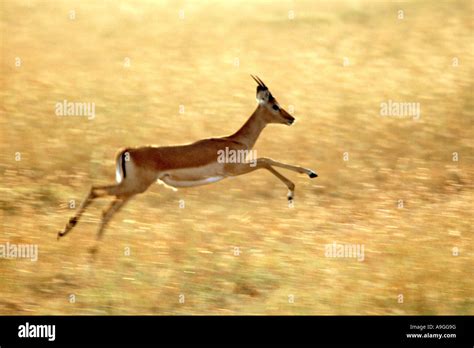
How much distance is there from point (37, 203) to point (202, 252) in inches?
112

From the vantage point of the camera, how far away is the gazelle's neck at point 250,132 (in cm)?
1164

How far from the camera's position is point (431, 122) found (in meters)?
17.6

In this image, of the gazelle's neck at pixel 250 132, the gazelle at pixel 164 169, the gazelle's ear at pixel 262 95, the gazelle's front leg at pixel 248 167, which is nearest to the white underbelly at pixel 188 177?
the gazelle at pixel 164 169

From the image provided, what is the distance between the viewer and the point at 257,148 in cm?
1634

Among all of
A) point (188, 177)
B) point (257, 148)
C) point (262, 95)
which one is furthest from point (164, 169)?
point (257, 148)

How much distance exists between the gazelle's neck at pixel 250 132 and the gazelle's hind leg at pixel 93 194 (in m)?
1.39

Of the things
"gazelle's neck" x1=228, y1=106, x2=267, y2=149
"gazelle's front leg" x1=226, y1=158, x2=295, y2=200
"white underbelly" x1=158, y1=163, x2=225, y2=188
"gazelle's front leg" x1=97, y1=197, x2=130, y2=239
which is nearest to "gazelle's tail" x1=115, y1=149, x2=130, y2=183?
"gazelle's front leg" x1=97, y1=197, x2=130, y2=239

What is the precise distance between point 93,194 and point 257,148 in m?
5.72

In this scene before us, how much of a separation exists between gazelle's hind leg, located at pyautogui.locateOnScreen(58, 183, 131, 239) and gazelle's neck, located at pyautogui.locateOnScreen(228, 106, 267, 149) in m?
1.39

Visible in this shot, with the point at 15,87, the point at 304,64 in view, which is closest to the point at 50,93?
the point at 15,87

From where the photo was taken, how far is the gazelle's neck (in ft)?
38.2

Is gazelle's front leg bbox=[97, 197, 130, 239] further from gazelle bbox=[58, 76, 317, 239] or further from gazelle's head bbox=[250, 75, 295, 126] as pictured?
gazelle's head bbox=[250, 75, 295, 126]

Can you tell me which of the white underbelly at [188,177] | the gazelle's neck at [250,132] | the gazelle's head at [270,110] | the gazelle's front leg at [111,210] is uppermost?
the gazelle's head at [270,110]

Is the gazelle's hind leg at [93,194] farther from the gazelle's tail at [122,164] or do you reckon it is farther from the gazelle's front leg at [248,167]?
the gazelle's front leg at [248,167]
